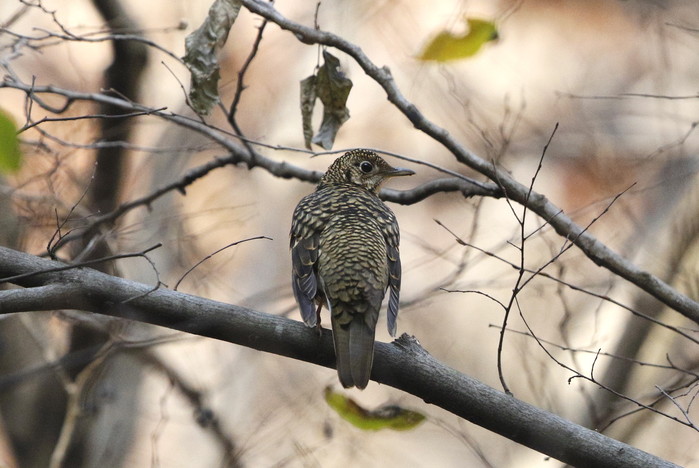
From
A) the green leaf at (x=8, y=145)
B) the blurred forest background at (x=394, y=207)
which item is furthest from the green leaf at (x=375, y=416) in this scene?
the green leaf at (x=8, y=145)

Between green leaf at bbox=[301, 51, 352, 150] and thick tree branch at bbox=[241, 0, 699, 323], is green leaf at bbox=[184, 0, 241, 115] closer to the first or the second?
thick tree branch at bbox=[241, 0, 699, 323]

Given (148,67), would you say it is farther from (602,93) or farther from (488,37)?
(602,93)

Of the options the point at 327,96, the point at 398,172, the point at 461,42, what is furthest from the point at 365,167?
the point at 461,42

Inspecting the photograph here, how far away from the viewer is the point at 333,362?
416 cm

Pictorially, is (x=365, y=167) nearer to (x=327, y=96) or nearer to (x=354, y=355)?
(x=327, y=96)

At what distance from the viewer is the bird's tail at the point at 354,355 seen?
13.0ft

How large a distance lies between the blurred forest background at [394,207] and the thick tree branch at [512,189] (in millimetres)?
1734

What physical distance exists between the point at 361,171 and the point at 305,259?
4.56 ft

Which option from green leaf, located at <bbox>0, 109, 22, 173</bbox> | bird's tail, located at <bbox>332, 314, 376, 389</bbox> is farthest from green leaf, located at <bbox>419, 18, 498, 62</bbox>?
green leaf, located at <bbox>0, 109, 22, 173</bbox>

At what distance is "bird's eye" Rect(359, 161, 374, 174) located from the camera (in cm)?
605

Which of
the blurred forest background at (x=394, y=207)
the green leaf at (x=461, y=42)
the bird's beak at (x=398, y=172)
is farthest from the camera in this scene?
the blurred forest background at (x=394, y=207)

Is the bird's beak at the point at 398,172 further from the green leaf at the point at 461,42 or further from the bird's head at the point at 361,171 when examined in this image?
the green leaf at the point at 461,42

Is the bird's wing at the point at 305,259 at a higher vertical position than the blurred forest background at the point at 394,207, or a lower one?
lower

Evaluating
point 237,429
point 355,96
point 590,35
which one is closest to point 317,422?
point 237,429
